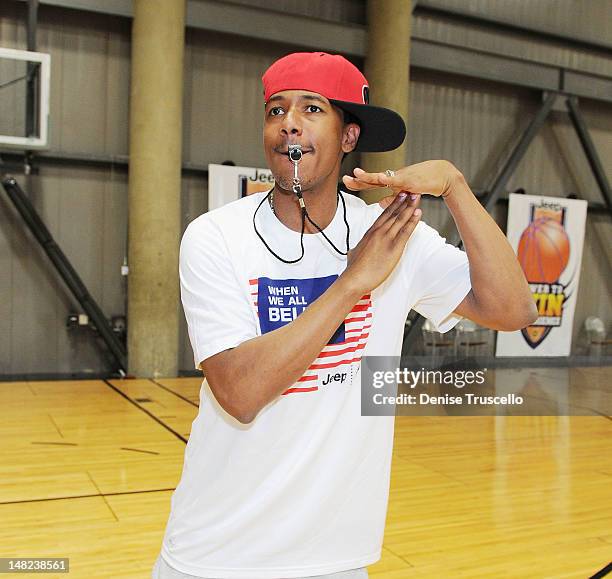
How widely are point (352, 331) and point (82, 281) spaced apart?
352 inches

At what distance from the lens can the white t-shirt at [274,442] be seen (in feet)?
4.74

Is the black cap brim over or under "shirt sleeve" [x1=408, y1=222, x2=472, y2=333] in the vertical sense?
over

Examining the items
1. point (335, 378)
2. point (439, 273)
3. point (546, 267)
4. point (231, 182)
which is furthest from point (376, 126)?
point (546, 267)

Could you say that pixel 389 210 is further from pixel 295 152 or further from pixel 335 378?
pixel 335 378

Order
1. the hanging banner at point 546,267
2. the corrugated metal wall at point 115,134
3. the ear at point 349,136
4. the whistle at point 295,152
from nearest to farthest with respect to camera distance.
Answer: the whistle at point 295,152 → the ear at point 349,136 → the corrugated metal wall at point 115,134 → the hanging banner at point 546,267

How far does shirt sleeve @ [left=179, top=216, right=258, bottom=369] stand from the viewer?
143 cm

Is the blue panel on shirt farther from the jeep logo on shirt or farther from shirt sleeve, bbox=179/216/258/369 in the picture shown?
the jeep logo on shirt

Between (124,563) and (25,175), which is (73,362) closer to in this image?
(25,175)

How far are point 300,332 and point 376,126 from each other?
589mm

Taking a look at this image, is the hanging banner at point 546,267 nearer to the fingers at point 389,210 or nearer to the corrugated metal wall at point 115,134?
the corrugated metal wall at point 115,134

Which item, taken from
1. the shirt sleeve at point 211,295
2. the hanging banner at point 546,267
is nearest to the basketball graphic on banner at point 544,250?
the hanging banner at point 546,267

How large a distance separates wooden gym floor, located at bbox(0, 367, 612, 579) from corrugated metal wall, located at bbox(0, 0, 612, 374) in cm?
189

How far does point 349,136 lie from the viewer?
1.69 metres

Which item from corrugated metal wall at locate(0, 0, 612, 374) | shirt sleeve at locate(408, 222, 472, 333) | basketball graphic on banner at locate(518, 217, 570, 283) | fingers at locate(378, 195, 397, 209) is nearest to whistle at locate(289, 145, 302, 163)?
fingers at locate(378, 195, 397, 209)
